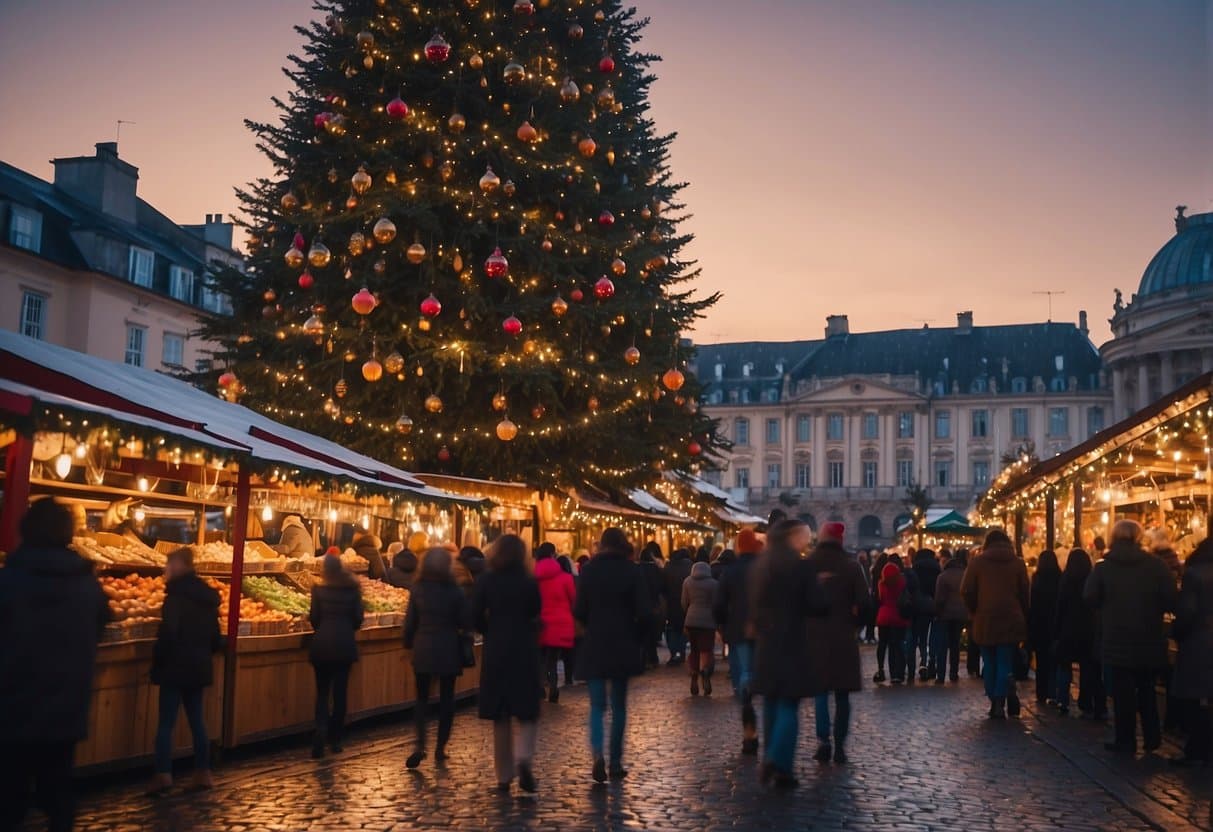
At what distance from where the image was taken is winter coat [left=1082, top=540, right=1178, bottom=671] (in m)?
11.0

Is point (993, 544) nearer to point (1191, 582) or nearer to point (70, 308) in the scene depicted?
point (1191, 582)

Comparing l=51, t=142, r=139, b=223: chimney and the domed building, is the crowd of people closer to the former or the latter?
l=51, t=142, r=139, b=223: chimney

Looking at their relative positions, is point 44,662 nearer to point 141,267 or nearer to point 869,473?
point 141,267

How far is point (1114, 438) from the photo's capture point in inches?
555

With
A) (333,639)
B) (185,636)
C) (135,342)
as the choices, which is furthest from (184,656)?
(135,342)

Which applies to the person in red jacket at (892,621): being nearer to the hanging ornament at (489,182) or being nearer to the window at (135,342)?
the hanging ornament at (489,182)

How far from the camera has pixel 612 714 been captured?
9.54m

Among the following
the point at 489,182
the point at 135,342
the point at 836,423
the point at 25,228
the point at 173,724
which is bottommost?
the point at 173,724

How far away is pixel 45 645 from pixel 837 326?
107809 millimetres

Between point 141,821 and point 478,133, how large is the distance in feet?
46.0

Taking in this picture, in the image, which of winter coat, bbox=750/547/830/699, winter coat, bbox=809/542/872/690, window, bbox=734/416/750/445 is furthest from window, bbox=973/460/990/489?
winter coat, bbox=750/547/830/699

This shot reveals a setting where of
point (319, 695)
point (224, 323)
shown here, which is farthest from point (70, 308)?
point (319, 695)

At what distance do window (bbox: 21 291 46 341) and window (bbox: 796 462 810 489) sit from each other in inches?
2935

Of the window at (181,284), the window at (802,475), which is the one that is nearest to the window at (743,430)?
the window at (802,475)
